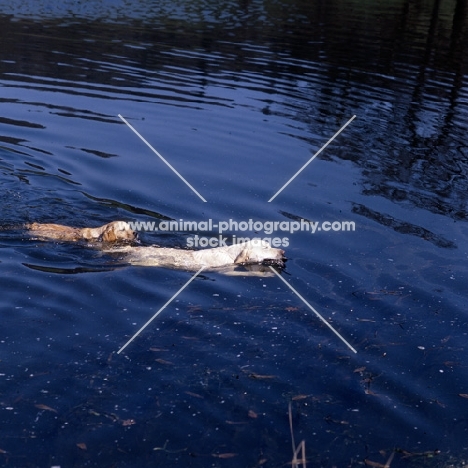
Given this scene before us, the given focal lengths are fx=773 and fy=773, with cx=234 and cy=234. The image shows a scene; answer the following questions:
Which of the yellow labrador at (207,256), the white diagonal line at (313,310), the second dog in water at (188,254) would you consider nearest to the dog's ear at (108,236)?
the second dog in water at (188,254)

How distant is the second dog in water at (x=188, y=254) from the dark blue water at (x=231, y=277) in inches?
7.7

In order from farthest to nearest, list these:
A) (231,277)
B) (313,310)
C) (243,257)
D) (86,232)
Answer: (86,232) → (243,257) → (231,277) → (313,310)

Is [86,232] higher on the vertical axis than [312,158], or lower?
lower

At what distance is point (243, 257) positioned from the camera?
852 centimetres

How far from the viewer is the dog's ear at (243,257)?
8497 millimetres

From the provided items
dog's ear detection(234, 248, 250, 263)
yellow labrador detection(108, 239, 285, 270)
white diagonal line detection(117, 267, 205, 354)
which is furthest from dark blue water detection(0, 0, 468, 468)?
dog's ear detection(234, 248, 250, 263)

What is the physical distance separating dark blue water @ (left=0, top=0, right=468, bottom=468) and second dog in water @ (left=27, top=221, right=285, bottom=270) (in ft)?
0.64

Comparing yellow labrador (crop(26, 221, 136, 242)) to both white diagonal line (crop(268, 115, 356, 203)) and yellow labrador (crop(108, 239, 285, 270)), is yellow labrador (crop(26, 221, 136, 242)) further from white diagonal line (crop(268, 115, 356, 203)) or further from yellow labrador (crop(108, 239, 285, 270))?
white diagonal line (crop(268, 115, 356, 203))

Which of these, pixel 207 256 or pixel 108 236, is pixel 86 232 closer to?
pixel 108 236

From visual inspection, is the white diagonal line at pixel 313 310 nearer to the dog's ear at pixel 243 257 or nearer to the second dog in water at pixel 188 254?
the second dog in water at pixel 188 254

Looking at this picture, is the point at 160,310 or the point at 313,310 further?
the point at 313,310

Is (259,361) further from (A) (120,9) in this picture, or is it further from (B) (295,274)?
(A) (120,9)

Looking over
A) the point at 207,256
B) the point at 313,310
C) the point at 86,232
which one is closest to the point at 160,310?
the point at 207,256

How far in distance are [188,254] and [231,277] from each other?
588 mm
